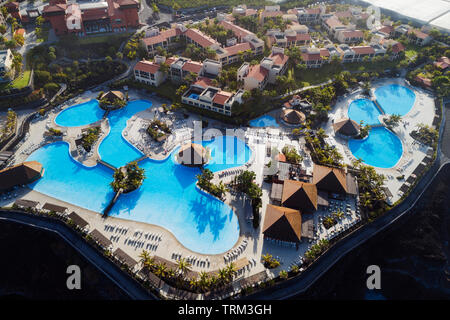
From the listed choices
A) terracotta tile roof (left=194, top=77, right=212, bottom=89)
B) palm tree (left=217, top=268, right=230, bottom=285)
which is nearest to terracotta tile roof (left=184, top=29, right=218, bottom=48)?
terracotta tile roof (left=194, top=77, right=212, bottom=89)

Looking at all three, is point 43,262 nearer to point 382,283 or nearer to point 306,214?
point 306,214

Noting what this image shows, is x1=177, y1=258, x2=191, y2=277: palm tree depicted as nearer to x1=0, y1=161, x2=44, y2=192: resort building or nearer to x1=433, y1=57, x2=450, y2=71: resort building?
x1=0, y1=161, x2=44, y2=192: resort building

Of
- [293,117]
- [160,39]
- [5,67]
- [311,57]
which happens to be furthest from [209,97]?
[5,67]

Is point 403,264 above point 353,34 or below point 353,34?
below

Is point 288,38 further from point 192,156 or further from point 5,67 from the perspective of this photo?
point 5,67

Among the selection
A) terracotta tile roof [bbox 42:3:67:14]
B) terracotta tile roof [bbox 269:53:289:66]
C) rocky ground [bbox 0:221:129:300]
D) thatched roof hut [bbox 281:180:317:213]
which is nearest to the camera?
rocky ground [bbox 0:221:129:300]
